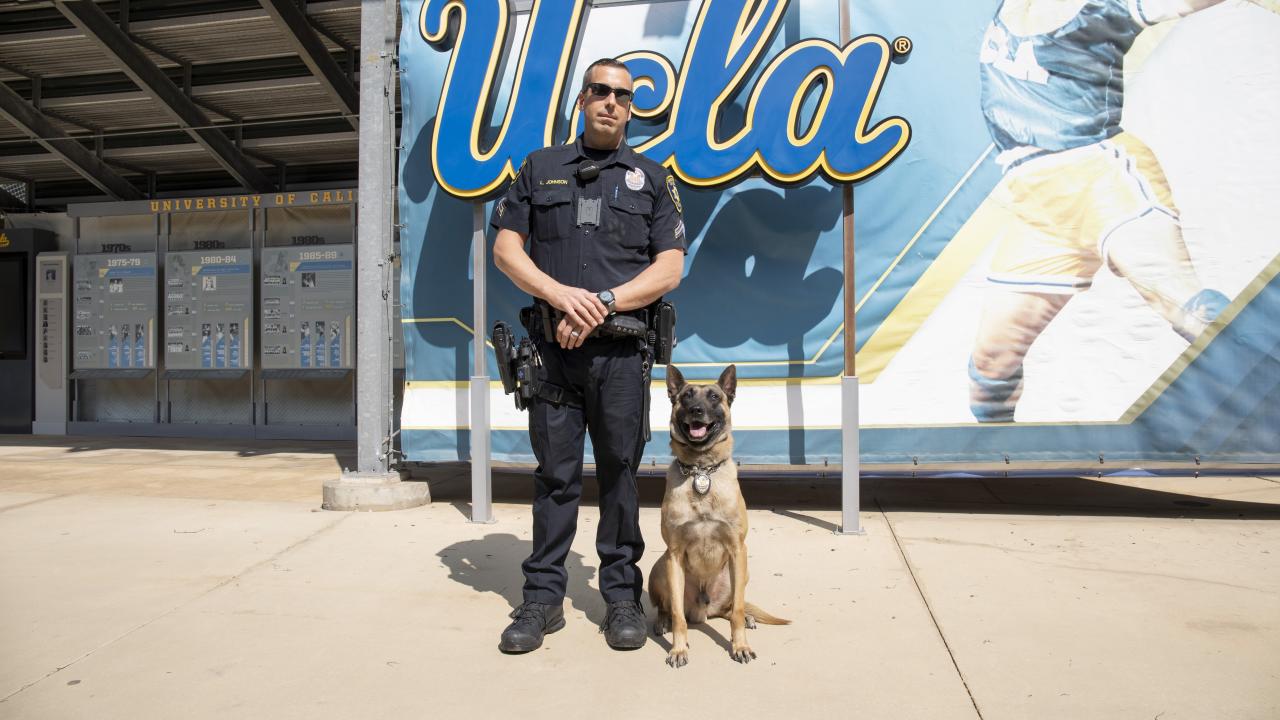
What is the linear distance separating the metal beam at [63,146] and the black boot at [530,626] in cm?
881

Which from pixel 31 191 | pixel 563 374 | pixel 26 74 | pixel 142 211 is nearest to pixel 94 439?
pixel 142 211

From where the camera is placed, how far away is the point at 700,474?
281 centimetres

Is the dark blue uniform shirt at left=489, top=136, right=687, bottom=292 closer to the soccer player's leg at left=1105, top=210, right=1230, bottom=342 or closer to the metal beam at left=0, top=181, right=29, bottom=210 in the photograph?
the soccer player's leg at left=1105, top=210, right=1230, bottom=342

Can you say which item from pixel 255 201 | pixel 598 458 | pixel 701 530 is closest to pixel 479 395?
pixel 598 458

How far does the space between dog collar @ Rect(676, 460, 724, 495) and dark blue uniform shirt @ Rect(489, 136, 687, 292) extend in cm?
76

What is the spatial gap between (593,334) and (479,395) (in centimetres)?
233

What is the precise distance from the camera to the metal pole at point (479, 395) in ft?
16.1

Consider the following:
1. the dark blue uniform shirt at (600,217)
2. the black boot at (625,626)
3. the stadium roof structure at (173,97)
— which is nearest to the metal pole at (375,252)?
the stadium roof structure at (173,97)

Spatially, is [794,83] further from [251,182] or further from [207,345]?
[207,345]

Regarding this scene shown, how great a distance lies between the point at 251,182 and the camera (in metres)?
9.14

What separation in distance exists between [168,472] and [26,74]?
4.90m

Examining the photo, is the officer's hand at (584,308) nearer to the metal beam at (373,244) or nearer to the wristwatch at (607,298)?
the wristwatch at (607,298)

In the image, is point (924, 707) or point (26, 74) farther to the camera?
point (26, 74)

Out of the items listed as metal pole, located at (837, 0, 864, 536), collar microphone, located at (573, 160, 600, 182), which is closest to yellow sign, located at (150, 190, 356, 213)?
metal pole, located at (837, 0, 864, 536)
